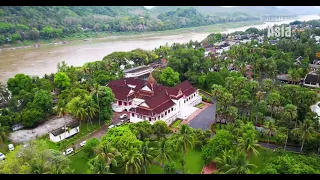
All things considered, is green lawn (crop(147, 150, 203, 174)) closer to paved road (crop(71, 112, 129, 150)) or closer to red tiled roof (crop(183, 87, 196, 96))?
paved road (crop(71, 112, 129, 150))

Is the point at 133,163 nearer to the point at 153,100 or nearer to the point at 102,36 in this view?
the point at 153,100

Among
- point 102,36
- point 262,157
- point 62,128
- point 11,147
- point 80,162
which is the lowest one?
point 262,157

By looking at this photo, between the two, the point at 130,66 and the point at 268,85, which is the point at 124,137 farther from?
the point at 130,66

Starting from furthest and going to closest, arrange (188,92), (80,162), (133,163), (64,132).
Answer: (188,92), (64,132), (80,162), (133,163)

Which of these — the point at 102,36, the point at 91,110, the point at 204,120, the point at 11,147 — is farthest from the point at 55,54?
the point at 204,120

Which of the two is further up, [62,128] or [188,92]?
[188,92]

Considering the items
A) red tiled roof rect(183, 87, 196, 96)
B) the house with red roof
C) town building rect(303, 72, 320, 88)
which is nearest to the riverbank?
the house with red roof

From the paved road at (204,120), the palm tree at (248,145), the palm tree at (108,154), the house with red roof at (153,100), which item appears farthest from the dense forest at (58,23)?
A: the palm tree at (248,145)

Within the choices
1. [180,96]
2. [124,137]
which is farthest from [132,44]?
[124,137]
